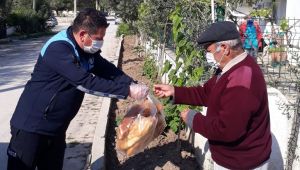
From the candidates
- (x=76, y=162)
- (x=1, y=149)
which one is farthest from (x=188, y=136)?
(x=1, y=149)

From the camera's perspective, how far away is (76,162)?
5805 mm

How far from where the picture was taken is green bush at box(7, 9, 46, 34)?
1522 inches

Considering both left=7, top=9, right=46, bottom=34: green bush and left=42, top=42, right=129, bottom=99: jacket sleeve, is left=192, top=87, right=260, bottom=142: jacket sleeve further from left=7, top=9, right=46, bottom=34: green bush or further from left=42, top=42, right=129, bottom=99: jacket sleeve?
left=7, top=9, right=46, bottom=34: green bush

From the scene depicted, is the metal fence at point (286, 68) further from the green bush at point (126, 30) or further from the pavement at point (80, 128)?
the green bush at point (126, 30)

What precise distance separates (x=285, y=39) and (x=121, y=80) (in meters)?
1.88

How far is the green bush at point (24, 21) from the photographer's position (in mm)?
38656

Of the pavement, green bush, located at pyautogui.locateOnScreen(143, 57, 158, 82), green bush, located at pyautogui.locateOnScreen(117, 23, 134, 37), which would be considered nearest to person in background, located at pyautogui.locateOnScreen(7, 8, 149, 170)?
the pavement

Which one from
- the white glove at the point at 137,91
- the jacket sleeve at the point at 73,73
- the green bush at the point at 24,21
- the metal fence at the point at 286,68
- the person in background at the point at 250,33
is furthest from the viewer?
the green bush at the point at 24,21

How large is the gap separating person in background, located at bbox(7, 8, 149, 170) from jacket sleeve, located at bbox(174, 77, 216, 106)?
0.28 m

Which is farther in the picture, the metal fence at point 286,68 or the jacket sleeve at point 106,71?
the metal fence at point 286,68

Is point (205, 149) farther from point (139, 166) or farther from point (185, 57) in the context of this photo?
point (185, 57)

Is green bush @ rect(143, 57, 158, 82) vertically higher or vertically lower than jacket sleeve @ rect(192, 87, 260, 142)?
lower

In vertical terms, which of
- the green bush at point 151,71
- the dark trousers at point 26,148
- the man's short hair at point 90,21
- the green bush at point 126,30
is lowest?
the green bush at point 151,71

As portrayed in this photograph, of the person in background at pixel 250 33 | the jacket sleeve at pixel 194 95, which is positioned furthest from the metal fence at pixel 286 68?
the jacket sleeve at pixel 194 95
